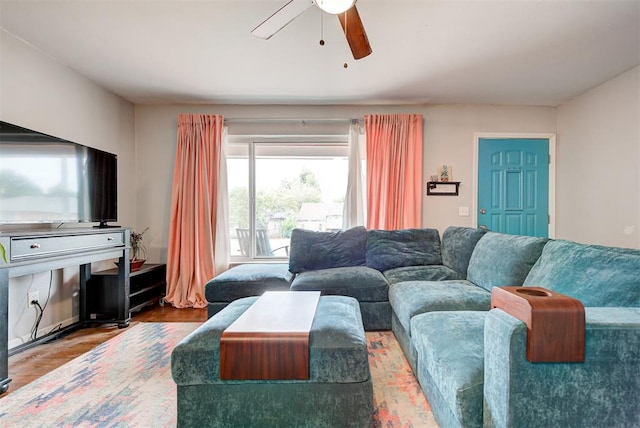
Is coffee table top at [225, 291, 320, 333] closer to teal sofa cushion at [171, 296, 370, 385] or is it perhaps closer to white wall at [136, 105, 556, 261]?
teal sofa cushion at [171, 296, 370, 385]

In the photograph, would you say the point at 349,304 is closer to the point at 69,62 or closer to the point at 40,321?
the point at 40,321

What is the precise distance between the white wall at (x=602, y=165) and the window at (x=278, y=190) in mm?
2797

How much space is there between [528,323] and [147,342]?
8.56 feet

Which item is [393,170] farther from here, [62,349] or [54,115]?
[62,349]

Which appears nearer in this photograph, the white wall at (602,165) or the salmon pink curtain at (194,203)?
the white wall at (602,165)

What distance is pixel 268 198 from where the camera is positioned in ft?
12.5

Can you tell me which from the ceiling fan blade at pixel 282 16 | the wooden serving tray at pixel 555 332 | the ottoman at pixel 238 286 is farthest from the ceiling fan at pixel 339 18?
the ottoman at pixel 238 286

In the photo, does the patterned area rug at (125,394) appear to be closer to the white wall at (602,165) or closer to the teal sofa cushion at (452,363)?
the teal sofa cushion at (452,363)

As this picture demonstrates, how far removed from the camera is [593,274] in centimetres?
132

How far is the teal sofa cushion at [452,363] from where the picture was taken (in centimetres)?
106

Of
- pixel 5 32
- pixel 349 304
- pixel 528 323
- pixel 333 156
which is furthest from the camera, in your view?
pixel 333 156

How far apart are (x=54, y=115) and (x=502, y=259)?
3.92 metres

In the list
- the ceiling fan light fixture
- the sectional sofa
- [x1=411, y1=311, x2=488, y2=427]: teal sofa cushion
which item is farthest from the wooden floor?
the ceiling fan light fixture

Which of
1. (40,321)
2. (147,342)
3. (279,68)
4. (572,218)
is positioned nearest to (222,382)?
(147,342)
